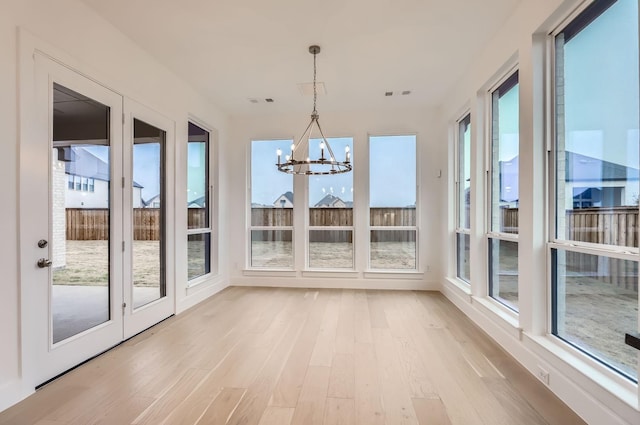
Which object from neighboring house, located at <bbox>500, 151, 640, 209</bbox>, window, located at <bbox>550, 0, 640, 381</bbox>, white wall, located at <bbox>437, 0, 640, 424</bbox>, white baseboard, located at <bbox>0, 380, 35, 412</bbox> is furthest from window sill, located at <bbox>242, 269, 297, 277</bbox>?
neighboring house, located at <bbox>500, 151, 640, 209</bbox>

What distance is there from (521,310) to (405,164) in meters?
3.25

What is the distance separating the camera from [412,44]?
3.37m

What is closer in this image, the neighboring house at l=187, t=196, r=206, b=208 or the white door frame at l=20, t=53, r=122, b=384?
the white door frame at l=20, t=53, r=122, b=384

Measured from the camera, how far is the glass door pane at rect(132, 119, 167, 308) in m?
3.40

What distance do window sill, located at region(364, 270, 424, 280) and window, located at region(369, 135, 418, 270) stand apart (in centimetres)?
9

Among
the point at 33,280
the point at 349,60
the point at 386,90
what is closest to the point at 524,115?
the point at 349,60

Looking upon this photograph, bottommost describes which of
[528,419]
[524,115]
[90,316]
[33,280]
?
[528,419]

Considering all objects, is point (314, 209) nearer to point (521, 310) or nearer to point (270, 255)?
point (270, 255)

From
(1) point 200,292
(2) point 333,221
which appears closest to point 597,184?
(2) point 333,221

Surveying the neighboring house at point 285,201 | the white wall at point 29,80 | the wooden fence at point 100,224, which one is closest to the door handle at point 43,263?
the white wall at point 29,80

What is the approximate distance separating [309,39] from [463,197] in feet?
10.1

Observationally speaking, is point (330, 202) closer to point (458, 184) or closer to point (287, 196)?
point (287, 196)

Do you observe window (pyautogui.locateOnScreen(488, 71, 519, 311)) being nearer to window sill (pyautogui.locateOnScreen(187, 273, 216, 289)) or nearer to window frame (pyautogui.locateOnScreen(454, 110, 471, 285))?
window frame (pyautogui.locateOnScreen(454, 110, 471, 285))

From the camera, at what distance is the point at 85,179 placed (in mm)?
2801
